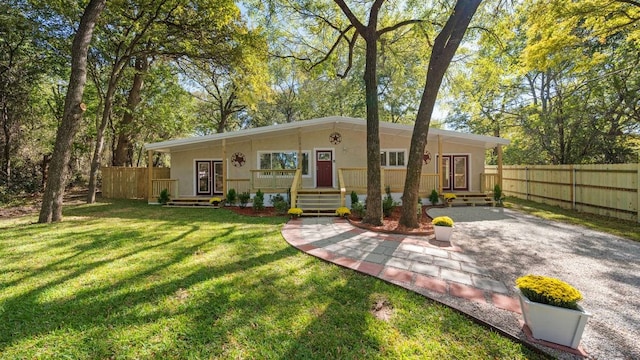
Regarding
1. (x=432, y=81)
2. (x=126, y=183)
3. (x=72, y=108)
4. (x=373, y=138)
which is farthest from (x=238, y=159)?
(x=432, y=81)

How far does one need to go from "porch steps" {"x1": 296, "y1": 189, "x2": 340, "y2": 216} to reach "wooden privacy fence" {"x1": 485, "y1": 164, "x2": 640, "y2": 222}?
861 centimetres

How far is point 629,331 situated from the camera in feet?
8.39

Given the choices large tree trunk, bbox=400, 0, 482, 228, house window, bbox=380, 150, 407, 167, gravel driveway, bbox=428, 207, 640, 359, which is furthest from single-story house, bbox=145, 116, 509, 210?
large tree trunk, bbox=400, 0, 482, 228

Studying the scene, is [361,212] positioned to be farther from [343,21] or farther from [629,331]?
[343,21]

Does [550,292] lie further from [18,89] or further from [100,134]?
[18,89]

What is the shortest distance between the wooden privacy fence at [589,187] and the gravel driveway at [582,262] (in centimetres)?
203

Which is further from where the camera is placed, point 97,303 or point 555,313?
point 97,303

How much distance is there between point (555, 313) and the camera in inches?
89.6

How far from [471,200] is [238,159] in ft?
35.4

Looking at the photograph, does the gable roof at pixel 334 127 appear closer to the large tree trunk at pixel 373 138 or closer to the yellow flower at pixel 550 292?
the large tree trunk at pixel 373 138

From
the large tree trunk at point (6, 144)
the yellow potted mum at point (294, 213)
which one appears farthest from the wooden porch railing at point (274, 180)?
the large tree trunk at point (6, 144)

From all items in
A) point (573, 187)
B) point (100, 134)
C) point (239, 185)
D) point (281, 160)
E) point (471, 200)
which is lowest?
point (471, 200)

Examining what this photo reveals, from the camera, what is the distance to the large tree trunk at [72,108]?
20.8 ft

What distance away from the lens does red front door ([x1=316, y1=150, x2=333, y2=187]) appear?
12.1 metres
